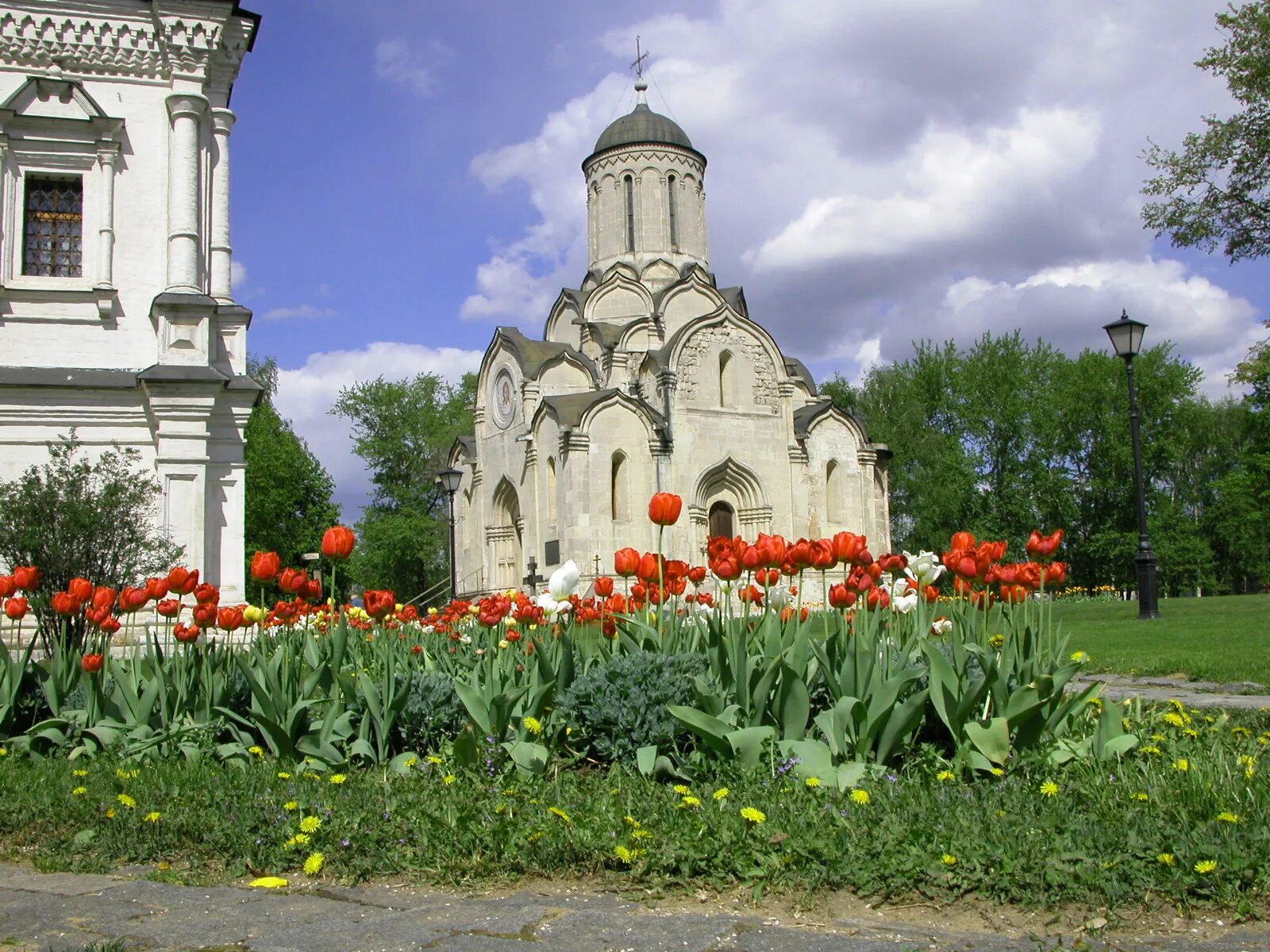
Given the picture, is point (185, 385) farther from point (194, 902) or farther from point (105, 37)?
point (194, 902)

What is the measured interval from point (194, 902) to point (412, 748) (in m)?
2.10

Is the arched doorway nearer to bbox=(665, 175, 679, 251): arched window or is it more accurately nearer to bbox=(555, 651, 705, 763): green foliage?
bbox=(665, 175, 679, 251): arched window

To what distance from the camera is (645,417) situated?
26.4 m

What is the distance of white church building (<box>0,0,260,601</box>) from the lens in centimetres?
1448

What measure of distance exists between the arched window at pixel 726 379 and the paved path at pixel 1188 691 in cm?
1916

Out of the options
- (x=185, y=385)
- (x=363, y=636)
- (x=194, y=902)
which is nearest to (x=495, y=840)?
(x=194, y=902)

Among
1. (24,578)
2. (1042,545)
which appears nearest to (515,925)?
(1042,545)

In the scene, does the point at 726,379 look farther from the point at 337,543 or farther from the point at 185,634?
the point at 337,543

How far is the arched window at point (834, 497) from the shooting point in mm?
29172

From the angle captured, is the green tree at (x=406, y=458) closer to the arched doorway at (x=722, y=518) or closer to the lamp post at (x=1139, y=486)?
the arched doorway at (x=722, y=518)

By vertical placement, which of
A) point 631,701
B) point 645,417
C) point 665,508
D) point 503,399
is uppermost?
point 503,399

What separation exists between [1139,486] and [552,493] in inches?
579

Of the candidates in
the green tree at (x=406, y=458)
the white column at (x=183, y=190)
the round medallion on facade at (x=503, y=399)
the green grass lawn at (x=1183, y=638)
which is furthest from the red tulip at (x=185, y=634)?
the green tree at (x=406, y=458)

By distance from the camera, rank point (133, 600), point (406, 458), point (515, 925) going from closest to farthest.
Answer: point (515, 925), point (133, 600), point (406, 458)
